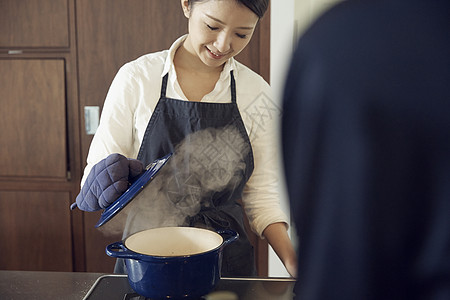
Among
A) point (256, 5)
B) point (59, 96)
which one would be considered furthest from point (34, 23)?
point (256, 5)

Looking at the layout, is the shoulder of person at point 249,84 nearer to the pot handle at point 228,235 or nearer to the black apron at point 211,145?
the black apron at point 211,145

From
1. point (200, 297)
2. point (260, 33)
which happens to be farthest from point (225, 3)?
point (260, 33)

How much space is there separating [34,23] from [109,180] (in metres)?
1.65

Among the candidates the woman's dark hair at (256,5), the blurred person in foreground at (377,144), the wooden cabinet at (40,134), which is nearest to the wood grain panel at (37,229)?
the wooden cabinet at (40,134)

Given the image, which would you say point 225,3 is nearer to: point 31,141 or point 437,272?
point 437,272

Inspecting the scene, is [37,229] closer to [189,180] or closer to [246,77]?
[189,180]

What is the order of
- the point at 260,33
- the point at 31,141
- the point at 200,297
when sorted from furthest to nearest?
the point at 31,141, the point at 260,33, the point at 200,297

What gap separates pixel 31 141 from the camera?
224cm

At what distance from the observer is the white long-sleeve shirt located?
113 centimetres

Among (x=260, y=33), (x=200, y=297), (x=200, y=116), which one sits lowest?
(x=200, y=297)

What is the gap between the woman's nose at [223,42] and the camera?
3.53 feet

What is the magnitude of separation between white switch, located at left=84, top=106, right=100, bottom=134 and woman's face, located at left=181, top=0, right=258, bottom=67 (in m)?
1.17

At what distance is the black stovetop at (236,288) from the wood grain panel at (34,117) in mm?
1422

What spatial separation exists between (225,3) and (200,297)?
0.65 metres
